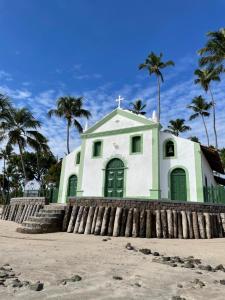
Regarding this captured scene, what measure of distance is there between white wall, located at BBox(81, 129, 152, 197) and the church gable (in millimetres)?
747

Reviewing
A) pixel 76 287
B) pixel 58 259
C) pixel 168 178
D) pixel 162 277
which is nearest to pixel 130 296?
pixel 76 287

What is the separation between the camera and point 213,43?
69.7ft

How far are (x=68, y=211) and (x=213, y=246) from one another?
6.27 metres

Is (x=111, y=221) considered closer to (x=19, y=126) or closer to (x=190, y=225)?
(x=190, y=225)

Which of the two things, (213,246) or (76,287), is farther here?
(213,246)

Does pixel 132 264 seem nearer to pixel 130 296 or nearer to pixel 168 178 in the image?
pixel 130 296

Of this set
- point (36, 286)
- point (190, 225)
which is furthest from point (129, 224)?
point (36, 286)

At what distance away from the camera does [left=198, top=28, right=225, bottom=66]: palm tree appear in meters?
21.0

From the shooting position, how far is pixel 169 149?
712 inches

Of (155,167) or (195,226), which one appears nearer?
(195,226)

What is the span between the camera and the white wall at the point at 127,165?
17.4 meters

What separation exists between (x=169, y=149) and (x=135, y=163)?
2.61 metres

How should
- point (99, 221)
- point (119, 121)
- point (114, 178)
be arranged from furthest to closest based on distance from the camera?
point (119, 121) < point (114, 178) < point (99, 221)

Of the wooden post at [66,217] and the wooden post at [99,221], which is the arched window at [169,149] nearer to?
the wooden post at [99,221]
